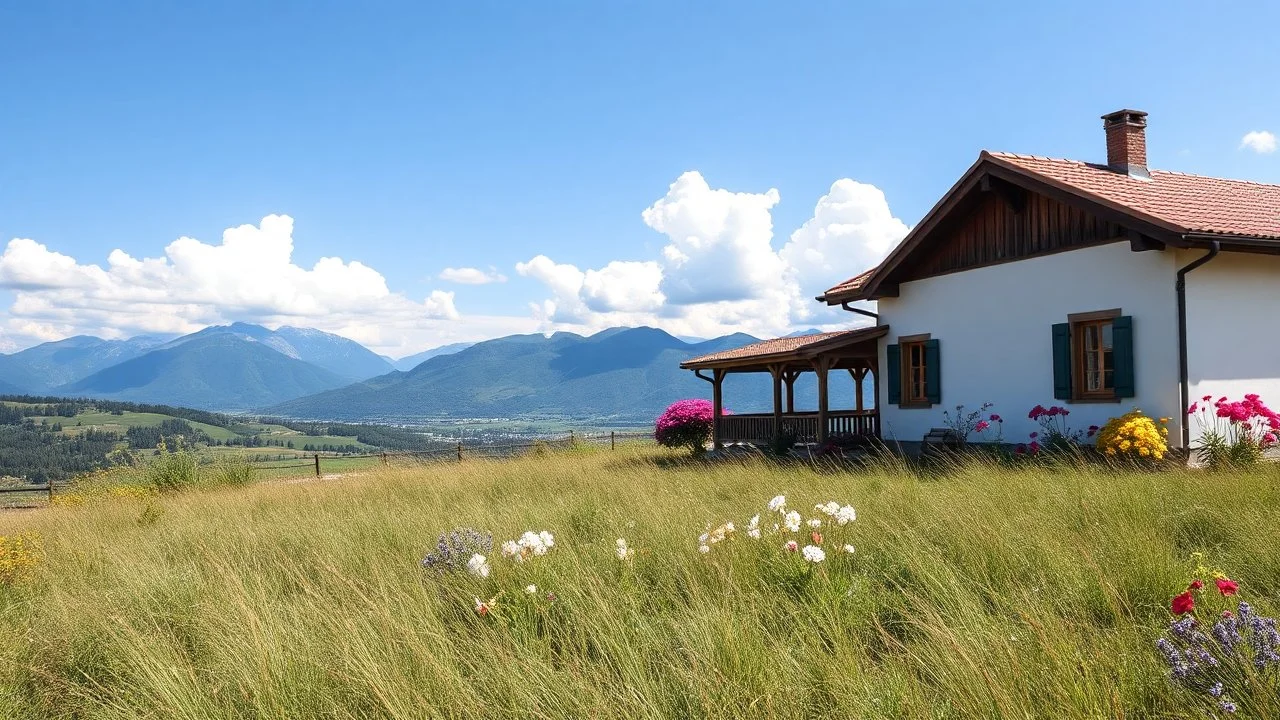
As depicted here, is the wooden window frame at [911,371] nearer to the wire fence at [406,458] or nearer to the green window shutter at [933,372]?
the green window shutter at [933,372]

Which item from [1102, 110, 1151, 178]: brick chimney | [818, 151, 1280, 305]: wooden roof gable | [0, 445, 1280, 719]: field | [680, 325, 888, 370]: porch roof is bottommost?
Result: [0, 445, 1280, 719]: field

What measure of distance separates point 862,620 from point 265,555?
19.3 feet

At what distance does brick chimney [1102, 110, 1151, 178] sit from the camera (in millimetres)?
14859

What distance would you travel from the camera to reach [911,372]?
1675 cm

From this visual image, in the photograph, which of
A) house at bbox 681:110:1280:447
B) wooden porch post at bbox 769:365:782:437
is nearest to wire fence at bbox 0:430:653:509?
wooden porch post at bbox 769:365:782:437

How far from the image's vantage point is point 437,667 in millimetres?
4102

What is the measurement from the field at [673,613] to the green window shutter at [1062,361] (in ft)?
13.1

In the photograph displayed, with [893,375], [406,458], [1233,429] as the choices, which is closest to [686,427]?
[893,375]

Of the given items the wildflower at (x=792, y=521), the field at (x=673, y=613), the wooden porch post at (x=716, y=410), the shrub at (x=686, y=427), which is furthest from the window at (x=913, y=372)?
the wildflower at (x=792, y=521)

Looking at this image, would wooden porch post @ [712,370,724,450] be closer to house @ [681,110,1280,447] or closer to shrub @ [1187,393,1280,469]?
house @ [681,110,1280,447]

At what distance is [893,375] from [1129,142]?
5610 millimetres

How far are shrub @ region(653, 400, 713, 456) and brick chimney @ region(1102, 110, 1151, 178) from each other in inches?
436

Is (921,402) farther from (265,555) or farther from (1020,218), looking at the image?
(265,555)

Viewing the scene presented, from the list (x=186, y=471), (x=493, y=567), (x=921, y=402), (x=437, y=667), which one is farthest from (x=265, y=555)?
(x=921, y=402)
